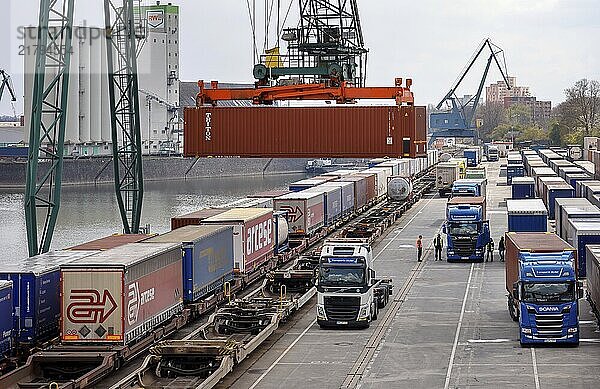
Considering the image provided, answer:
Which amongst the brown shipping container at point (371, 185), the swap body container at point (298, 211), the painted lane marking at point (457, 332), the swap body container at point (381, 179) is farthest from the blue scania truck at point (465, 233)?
the swap body container at point (381, 179)

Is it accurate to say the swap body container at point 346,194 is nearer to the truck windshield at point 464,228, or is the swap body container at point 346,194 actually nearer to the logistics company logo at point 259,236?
the truck windshield at point 464,228

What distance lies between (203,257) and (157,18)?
424ft

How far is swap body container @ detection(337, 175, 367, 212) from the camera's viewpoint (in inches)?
2904

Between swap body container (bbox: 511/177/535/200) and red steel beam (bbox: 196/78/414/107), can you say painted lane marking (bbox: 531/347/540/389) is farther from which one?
swap body container (bbox: 511/177/535/200)

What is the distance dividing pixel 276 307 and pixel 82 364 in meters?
8.90

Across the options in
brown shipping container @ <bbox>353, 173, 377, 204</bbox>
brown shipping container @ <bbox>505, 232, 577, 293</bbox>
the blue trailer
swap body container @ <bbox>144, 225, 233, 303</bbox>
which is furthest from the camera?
the blue trailer

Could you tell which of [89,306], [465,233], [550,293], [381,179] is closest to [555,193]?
[465,233]

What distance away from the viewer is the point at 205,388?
22781 mm

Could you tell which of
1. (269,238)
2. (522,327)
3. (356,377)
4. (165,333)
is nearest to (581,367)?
(522,327)

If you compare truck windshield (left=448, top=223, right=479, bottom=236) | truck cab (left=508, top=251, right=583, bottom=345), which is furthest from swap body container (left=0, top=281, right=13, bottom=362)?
truck windshield (left=448, top=223, right=479, bottom=236)

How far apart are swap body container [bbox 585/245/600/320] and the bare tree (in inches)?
5871

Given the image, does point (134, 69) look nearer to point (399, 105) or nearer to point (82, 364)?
point (399, 105)

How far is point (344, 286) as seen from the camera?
30984mm

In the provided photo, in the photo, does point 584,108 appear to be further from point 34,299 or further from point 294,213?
point 34,299
